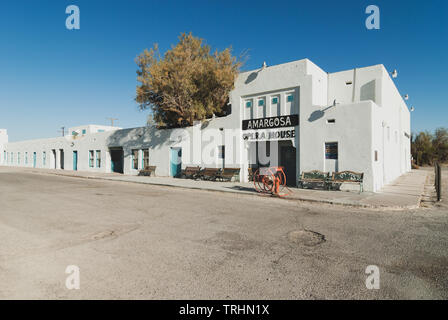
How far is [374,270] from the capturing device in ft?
12.5

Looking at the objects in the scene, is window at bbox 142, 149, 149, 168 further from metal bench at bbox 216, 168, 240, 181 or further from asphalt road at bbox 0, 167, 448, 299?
asphalt road at bbox 0, 167, 448, 299

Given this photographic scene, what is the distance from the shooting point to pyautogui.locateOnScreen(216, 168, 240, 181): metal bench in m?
16.5

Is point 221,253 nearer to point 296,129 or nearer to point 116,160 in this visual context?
point 296,129

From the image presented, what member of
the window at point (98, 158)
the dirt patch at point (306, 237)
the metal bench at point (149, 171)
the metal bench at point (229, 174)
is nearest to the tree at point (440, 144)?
the metal bench at point (229, 174)

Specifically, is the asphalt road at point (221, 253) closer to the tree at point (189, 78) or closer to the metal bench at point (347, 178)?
the metal bench at point (347, 178)

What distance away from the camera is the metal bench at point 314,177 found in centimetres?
1290

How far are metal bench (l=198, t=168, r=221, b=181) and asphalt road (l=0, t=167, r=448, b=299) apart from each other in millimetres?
9214

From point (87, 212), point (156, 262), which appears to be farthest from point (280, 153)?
point (156, 262)

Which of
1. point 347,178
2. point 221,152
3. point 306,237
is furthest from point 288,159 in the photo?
point 306,237

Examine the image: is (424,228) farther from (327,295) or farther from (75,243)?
(75,243)

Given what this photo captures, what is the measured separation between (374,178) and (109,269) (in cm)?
1244

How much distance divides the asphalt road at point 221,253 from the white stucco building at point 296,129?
5499mm

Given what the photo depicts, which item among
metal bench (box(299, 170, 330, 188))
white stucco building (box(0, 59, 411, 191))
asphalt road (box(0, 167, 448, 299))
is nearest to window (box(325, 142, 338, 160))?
white stucco building (box(0, 59, 411, 191))

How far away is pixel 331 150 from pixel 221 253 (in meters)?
10.8
